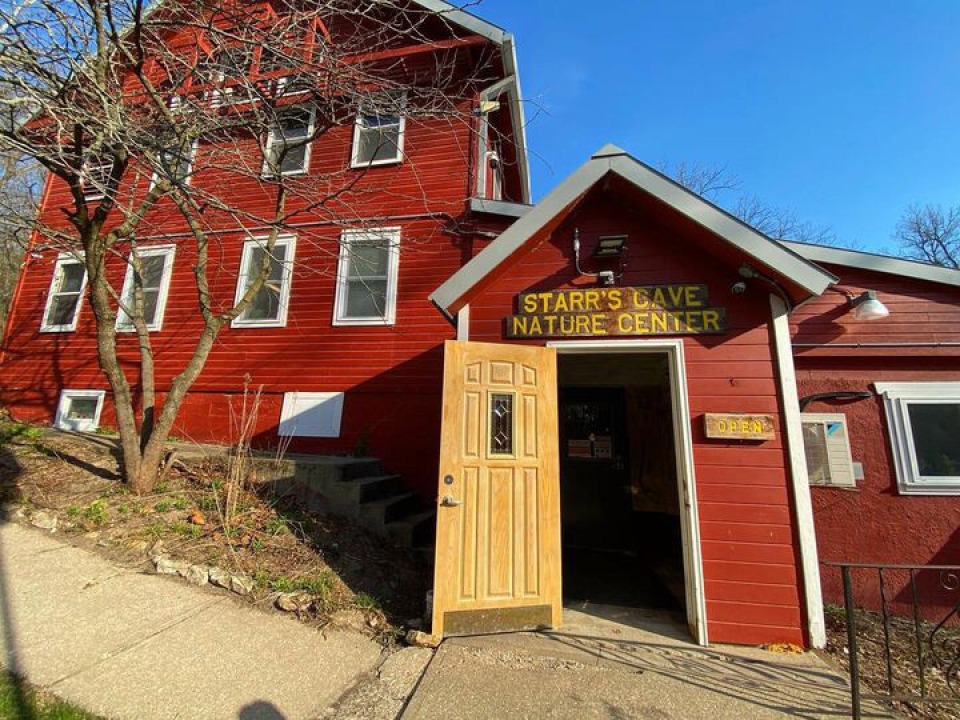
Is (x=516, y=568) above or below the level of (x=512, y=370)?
below

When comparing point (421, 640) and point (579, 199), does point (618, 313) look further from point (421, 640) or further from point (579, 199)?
point (421, 640)

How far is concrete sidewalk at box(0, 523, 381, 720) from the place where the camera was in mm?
2662

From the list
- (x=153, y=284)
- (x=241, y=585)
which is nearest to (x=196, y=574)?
(x=241, y=585)

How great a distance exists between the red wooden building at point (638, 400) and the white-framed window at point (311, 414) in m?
0.04

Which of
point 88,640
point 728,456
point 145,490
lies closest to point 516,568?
point 728,456

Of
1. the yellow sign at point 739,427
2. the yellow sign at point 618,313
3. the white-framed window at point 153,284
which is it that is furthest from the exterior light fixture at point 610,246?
the white-framed window at point 153,284

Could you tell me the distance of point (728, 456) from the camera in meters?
3.96

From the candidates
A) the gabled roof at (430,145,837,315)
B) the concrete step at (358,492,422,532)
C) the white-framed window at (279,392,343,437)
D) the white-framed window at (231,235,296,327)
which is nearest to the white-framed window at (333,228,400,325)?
the white-framed window at (231,235,296,327)

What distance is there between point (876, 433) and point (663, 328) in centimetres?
302

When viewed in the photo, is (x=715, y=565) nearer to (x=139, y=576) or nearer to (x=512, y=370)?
(x=512, y=370)

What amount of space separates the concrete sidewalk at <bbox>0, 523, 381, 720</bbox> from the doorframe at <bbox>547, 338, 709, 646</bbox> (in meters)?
2.70

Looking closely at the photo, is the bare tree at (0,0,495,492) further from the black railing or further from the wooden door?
the black railing

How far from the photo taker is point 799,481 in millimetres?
3818

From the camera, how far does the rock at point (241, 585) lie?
3896 mm
